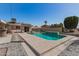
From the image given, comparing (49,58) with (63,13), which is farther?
(63,13)

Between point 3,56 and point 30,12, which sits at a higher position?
point 30,12

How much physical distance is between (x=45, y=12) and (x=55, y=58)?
3.55 m

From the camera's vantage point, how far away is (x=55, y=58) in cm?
399

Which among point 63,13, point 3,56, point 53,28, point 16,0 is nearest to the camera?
point 3,56

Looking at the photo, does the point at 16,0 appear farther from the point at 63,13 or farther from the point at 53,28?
the point at 53,28

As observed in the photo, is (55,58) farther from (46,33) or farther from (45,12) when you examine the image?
(46,33)

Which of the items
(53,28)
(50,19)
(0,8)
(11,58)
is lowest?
(11,58)

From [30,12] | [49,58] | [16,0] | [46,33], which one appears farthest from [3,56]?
[46,33]

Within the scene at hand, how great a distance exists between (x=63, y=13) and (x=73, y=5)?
1.00 m

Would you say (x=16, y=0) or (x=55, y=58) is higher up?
(x=16, y=0)

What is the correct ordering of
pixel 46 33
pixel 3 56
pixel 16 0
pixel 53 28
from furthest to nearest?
pixel 46 33
pixel 53 28
pixel 16 0
pixel 3 56

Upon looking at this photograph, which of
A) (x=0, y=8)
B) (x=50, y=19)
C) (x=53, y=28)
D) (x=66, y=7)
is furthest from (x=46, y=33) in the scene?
(x=0, y=8)

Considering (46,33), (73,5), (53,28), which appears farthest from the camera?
(46,33)

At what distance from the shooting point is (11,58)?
403 centimetres
